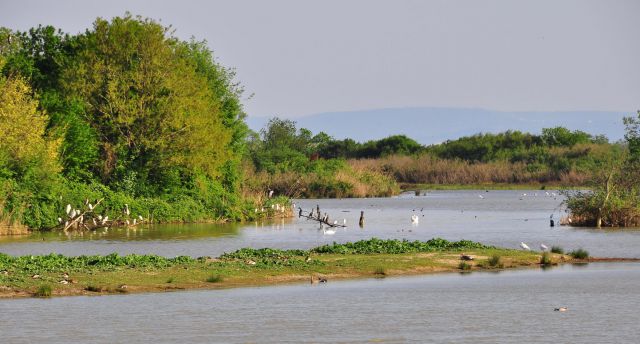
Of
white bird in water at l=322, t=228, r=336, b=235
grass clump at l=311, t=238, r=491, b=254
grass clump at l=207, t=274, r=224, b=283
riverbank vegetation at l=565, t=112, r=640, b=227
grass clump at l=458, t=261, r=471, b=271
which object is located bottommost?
grass clump at l=207, t=274, r=224, b=283

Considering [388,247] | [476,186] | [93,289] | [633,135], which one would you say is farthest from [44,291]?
[476,186]

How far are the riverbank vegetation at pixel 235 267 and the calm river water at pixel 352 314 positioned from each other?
3.05 feet

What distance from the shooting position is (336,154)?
16038 cm

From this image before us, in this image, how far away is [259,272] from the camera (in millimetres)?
34312

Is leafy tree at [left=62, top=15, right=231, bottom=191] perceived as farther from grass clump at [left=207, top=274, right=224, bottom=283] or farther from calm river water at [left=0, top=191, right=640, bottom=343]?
grass clump at [left=207, top=274, right=224, bottom=283]

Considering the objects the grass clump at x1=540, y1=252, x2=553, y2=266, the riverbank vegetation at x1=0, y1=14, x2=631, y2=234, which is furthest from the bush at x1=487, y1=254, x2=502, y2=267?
the riverbank vegetation at x1=0, y1=14, x2=631, y2=234

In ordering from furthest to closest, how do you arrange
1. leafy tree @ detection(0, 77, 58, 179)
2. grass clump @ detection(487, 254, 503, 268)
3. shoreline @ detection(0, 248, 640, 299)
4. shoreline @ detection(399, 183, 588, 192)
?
shoreline @ detection(399, 183, 588, 192), leafy tree @ detection(0, 77, 58, 179), grass clump @ detection(487, 254, 503, 268), shoreline @ detection(0, 248, 640, 299)

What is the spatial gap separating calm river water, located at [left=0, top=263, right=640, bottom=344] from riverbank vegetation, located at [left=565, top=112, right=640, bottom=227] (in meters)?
21.2

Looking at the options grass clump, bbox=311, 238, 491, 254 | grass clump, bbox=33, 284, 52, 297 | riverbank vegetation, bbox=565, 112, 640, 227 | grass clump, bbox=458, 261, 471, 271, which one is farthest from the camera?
riverbank vegetation, bbox=565, 112, 640, 227

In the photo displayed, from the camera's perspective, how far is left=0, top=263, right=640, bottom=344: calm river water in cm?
2478

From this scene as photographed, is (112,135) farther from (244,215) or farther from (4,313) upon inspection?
(4,313)

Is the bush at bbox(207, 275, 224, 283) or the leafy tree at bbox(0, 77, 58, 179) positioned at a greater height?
the leafy tree at bbox(0, 77, 58, 179)

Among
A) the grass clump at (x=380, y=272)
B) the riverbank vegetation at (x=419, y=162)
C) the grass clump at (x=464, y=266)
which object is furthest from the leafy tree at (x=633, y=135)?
the grass clump at (x=380, y=272)

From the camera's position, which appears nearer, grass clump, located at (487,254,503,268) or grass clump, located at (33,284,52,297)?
grass clump, located at (33,284,52,297)
